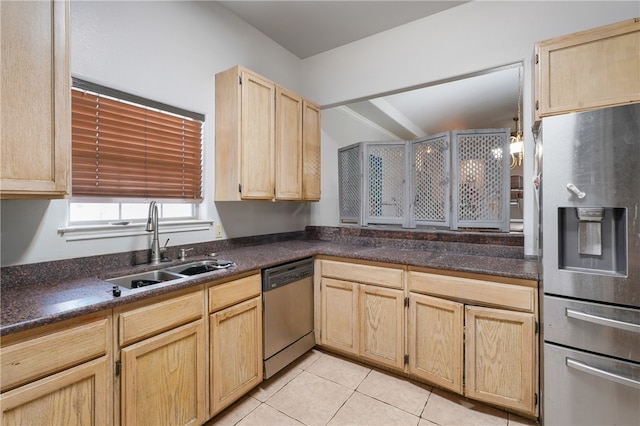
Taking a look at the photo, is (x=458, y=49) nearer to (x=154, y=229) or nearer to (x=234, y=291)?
(x=234, y=291)

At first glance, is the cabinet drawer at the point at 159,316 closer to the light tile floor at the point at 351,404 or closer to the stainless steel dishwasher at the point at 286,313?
the stainless steel dishwasher at the point at 286,313

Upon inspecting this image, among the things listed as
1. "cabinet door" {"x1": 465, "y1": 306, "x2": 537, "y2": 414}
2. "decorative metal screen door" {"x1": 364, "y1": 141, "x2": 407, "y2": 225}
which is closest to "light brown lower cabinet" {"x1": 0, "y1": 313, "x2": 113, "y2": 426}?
"cabinet door" {"x1": 465, "y1": 306, "x2": 537, "y2": 414}

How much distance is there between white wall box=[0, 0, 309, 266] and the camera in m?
1.50

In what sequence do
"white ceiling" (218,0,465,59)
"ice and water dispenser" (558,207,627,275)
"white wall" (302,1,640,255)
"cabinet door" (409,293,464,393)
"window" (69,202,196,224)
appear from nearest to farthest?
"ice and water dispenser" (558,207,627,275) < "window" (69,202,196,224) < "cabinet door" (409,293,464,393) < "white wall" (302,1,640,255) < "white ceiling" (218,0,465,59)

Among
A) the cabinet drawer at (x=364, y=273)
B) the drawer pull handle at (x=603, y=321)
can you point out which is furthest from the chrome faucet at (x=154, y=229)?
the drawer pull handle at (x=603, y=321)

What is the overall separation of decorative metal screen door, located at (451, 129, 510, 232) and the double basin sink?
1.94m

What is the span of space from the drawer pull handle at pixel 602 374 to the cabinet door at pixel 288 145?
2.19 metres

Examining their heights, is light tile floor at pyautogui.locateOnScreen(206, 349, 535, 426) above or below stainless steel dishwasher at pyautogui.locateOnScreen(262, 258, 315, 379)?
below

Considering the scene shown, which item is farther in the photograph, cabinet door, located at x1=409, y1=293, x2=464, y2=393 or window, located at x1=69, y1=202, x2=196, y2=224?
cabinet door, located at x1=409, y1=293, x2=464, y2=393

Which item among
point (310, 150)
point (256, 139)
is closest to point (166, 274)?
point (256, 139)

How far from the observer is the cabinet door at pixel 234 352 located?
168 centimetres

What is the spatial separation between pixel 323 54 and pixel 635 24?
2395 millimetres

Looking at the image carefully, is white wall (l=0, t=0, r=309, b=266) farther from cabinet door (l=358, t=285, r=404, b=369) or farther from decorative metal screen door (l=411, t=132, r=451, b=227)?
decorative metal screen door (l=411, t=132, r=451, b=227)

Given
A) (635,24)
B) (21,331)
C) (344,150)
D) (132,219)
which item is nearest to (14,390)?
(21,331)
